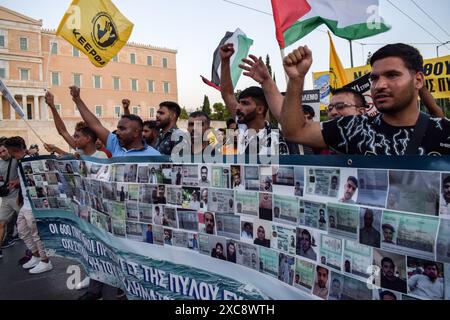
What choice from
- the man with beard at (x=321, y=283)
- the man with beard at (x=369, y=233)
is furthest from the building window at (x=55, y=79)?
the man with beard at (x=369, y=233)

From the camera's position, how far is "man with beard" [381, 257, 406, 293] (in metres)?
1.48

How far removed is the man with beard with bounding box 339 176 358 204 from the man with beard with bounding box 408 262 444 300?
0.38 metres

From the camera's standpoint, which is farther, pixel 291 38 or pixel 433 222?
pixel 291 38

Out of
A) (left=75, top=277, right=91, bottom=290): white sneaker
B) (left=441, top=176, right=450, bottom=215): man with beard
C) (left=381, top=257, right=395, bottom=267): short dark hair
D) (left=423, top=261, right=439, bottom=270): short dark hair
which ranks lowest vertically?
(left=75, top=277, right=91, bottom=290): white sneaker

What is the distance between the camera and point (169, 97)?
59000mm

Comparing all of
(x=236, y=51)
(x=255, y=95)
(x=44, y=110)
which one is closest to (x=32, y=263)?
(x=255, y=95)

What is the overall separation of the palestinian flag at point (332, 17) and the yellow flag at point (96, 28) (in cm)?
263

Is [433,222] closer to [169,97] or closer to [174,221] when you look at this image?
[174,221]

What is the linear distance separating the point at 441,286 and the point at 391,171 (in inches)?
18.1

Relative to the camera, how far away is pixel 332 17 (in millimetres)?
3963

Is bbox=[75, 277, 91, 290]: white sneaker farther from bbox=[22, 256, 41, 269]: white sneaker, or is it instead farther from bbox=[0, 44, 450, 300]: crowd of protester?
bbox=[22, 256, 41, 269]: white sneaker

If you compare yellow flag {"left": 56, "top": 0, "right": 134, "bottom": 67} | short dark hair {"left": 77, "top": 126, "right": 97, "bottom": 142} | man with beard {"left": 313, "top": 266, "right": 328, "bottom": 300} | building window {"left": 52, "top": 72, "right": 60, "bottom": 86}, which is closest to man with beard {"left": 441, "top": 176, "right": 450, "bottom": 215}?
man with beard {"left": 313, "top": 266, "right": 328, "bottom": 300}

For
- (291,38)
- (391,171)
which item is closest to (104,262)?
(391,171)

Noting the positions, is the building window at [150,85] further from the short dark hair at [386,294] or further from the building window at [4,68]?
the short dark hair at [386,294]
